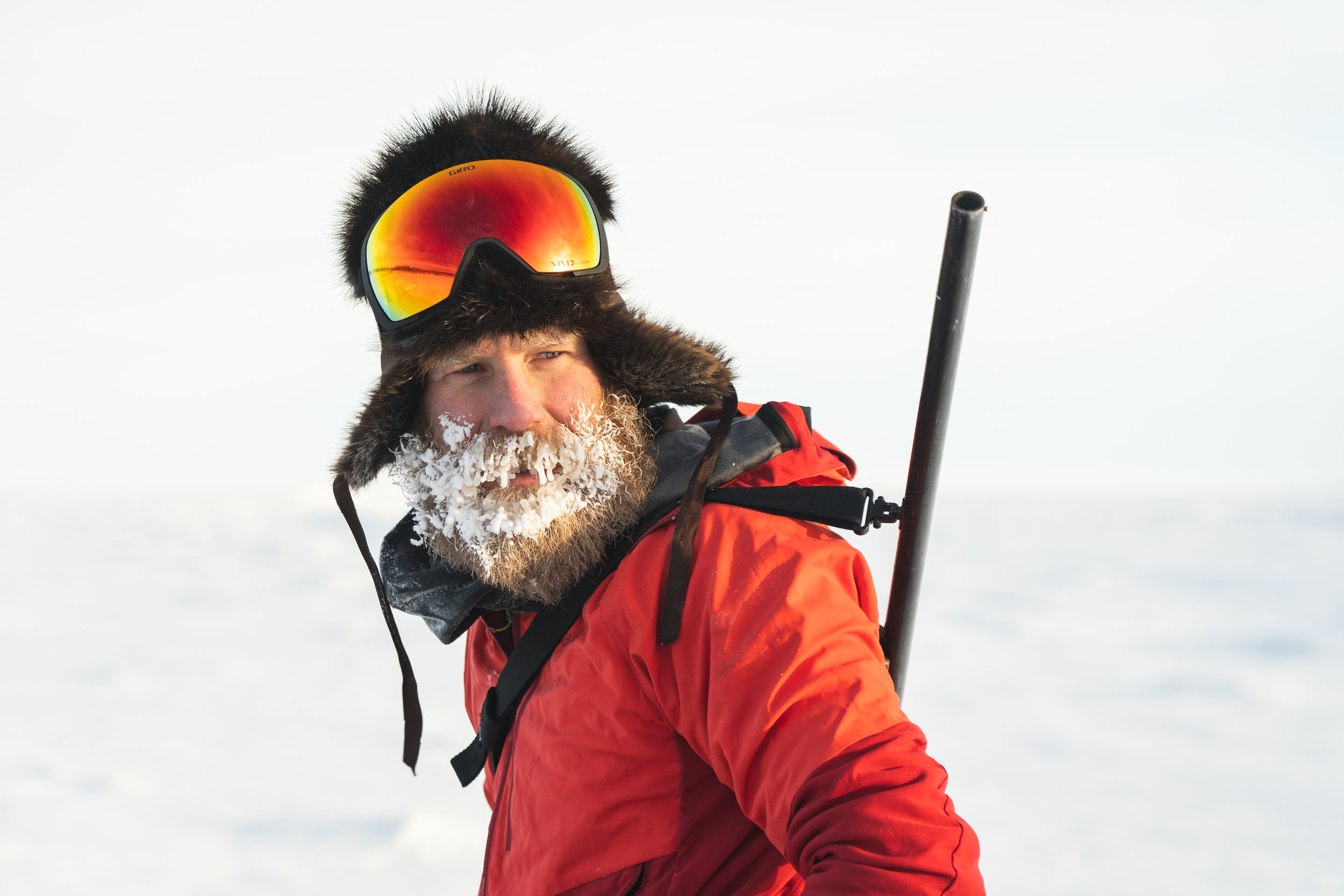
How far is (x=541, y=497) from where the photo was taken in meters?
1.74

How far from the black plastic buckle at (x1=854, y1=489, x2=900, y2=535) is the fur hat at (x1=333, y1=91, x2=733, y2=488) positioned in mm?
459

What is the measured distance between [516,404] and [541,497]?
199 mm

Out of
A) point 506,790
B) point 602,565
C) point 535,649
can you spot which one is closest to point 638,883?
point 506,790

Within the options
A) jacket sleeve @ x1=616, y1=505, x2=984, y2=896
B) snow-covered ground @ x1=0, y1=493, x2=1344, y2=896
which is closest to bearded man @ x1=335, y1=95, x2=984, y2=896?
Result: jacket sleeve @ x1=616, y1=505, x2=984, y2=896

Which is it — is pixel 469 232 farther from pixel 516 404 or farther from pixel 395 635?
pixel 395 635

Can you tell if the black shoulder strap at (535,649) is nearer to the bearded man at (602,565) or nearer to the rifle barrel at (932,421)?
the bearded man at (602,565)

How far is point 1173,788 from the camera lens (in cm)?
531

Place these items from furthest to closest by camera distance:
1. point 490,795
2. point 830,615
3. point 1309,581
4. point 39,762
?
point 1309,581, point 39,762, point 490,795, point 830,615

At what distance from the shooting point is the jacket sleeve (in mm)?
1124

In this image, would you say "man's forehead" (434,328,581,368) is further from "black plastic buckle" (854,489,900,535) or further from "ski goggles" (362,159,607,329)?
"black plastic buckle" (854,489,900,535)

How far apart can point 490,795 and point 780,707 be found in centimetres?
132

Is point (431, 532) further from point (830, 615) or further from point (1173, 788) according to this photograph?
point (1173, 788)

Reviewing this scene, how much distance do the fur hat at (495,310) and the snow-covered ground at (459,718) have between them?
383 cm

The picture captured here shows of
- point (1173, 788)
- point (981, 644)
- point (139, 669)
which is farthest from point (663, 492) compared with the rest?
point (139, 669)
